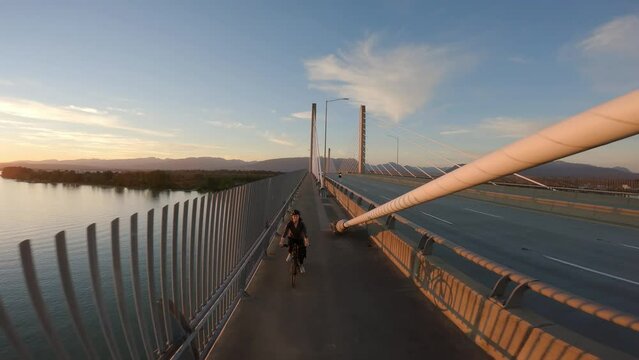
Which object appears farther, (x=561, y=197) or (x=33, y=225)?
(x=561, y=197)

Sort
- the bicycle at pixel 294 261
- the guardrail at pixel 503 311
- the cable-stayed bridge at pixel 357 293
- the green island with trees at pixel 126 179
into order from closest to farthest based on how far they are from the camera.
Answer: the cable-stayed bridge at pixel 357 293, the guardrail at pixel 503 311, the bicycle at pixel 294 261, the green island with trees at pixel 126 179

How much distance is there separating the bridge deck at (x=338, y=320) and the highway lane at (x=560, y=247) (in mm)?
3794

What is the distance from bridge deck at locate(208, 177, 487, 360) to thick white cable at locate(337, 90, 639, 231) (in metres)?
2.86

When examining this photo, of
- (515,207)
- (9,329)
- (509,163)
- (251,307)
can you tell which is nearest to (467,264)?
(251,307)

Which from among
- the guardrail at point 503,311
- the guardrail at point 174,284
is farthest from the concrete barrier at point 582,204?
the guardrail at point 174,284

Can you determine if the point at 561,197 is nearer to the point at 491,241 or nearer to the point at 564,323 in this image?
the point at 491,241

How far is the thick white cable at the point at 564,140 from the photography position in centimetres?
206

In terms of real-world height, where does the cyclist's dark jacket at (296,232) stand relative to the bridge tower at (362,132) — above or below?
below

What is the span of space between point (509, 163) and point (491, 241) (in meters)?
12.7

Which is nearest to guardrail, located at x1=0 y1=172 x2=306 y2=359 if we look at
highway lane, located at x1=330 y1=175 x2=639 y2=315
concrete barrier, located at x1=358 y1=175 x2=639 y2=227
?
highway lane, located at x1=330 y1=175 x2=639 y2=315

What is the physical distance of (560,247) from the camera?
541 inches

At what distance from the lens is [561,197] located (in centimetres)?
2831

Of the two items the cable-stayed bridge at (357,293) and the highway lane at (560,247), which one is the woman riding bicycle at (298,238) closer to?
the cable-stayed bridge at (357,293)

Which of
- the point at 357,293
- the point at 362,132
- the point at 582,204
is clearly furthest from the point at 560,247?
the point at 362,132
